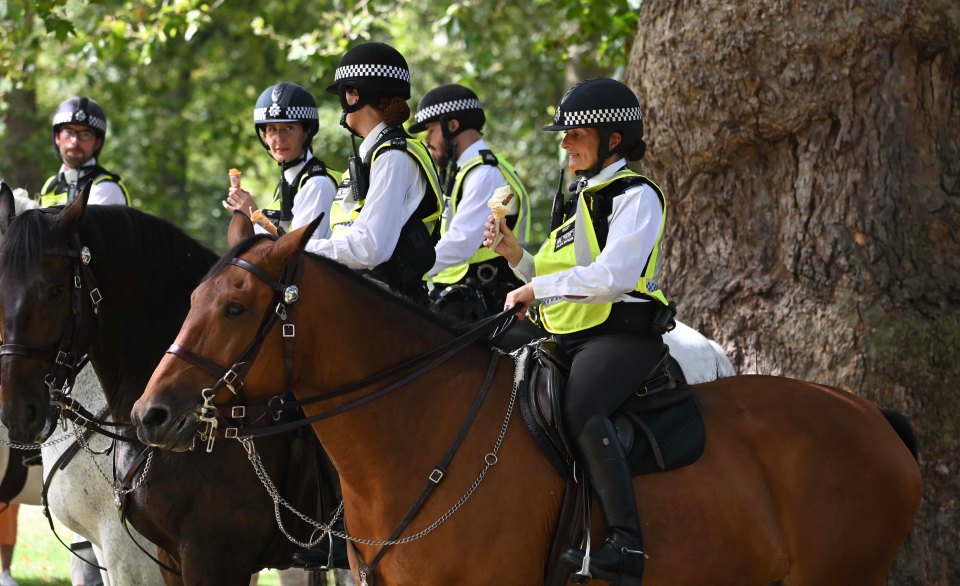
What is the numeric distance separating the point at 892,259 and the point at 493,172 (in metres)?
Answer: 2.63

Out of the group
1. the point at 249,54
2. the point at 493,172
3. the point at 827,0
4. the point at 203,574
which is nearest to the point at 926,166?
the point at 827,0

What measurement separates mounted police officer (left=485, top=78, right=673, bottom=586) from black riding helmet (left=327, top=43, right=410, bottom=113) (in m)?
1.05

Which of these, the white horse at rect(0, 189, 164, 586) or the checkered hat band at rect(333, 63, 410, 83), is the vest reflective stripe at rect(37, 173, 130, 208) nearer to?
the white horse at rect(0, 189, 164, 586)

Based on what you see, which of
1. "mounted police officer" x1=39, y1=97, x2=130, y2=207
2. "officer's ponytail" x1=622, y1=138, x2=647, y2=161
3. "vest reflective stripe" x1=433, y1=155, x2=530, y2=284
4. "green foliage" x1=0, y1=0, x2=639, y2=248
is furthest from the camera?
"green foliage" x1=0, y1=0, x2=639, y2=248

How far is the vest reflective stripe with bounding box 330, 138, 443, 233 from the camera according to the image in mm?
5754

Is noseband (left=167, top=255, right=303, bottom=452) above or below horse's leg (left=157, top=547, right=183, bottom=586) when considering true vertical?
above

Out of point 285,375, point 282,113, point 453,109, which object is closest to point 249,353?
point 285,375

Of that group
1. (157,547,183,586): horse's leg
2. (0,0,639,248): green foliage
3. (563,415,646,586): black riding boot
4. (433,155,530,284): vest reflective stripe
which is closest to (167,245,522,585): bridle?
(563,415,646,586): black riding boot

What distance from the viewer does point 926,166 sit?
751cm

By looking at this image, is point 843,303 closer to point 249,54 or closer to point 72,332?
point 72,332

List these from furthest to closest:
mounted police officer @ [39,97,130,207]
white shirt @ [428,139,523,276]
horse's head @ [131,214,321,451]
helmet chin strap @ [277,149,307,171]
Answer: mounted police officer @ [39,97,130,207]
white shirt @ [428,139,523,276]
helmet chin strap @ [277,149,307,171]
horse's head @ [131,214,321,451]

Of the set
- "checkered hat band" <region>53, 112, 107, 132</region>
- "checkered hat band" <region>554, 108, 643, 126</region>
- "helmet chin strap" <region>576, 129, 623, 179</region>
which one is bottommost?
"helmet chin strap" <region>576, 129, 623, 179</region>

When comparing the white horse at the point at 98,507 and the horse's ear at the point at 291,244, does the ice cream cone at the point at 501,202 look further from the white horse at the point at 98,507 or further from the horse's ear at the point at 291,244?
the white horse at the point at 98,507

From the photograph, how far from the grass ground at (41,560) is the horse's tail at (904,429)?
712cm
